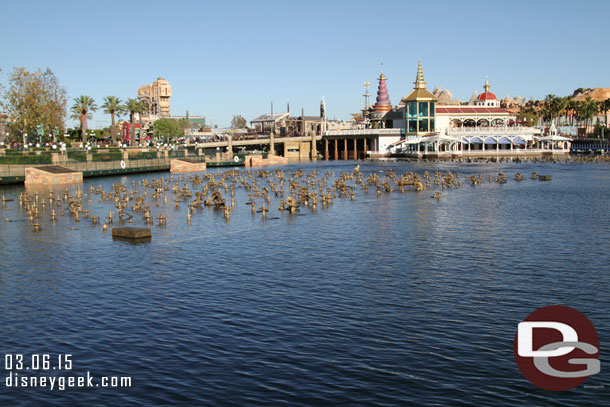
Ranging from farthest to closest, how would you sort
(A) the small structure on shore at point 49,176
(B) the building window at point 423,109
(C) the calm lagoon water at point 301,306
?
(B) the building window at point 423,109 → (A) the small structure on shore at point 49,176 → (C) the calm lagoon water at point 301,306

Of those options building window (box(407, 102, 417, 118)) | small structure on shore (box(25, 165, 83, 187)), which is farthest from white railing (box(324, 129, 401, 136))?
small structure on shore (box(25, 165, 83, 187))

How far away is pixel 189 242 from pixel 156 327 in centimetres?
1816

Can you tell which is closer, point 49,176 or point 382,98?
point 49,176

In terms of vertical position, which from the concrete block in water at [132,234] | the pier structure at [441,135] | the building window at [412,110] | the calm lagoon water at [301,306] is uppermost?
the building window at [412,110]

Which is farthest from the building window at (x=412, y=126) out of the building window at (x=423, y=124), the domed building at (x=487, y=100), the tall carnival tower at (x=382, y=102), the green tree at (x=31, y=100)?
the green tree at (x=31, y=100)

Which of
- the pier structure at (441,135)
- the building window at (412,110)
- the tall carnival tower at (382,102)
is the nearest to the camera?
the pier structure at (441,135)

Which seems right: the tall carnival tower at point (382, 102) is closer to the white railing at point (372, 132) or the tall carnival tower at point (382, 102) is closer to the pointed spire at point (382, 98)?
the pointed spire at point (382, 98)

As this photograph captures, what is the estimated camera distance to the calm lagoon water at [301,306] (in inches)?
702

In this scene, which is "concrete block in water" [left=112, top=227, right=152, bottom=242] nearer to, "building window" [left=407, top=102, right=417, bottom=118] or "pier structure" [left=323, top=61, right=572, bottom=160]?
"pier structure" [left=323, top=61, right=572, bottom=160]

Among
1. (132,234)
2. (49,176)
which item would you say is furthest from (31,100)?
(132,234)

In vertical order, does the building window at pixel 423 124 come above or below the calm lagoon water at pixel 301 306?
above

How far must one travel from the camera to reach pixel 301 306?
83.5 feet

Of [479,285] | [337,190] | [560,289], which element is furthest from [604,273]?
[337,190]

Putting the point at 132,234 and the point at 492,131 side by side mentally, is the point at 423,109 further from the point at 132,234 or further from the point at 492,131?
the point at 132,234
